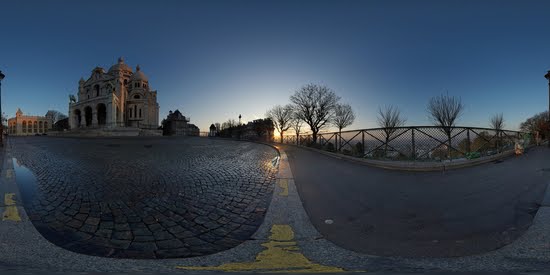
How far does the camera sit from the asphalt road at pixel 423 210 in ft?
10.8

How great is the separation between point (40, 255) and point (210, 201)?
233cm

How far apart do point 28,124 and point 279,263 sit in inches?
5703

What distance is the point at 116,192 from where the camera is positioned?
518 cm

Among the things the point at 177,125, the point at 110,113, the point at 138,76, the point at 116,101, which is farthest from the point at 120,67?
the point at 177,125

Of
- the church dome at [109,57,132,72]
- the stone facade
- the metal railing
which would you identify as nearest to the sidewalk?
the metal railing

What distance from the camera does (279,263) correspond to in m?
2.89

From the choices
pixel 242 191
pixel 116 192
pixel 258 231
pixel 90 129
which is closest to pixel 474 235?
pixel 258 231

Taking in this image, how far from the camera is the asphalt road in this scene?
3283 mm

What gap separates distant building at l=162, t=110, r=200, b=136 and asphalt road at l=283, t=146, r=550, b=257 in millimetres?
69682

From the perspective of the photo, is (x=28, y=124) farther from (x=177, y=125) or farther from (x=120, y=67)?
(x=177, y=125)

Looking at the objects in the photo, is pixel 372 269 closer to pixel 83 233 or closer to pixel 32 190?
pixel 83 233

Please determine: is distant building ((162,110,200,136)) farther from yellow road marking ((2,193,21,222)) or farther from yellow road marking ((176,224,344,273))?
yellow road marking ((176,224,344,273))

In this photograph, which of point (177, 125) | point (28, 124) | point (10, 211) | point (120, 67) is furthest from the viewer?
point (28, 124)

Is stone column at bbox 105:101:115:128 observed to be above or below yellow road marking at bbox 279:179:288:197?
above
